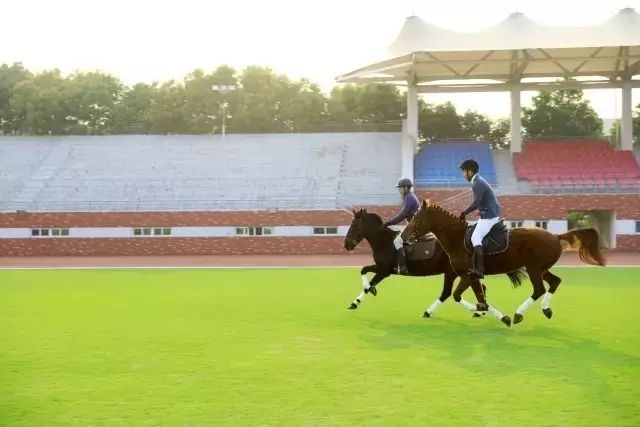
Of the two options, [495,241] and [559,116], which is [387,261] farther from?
[559,116]

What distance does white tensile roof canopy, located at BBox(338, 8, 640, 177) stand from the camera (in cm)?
3809

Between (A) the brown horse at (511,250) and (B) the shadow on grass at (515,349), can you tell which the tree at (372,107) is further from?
(B) the shadow on grass at (515,349)

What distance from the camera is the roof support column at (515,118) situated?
42375 millimetres

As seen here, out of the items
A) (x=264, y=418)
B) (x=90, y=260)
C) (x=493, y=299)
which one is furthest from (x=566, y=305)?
(x=90, y=260)

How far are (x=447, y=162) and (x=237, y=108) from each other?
21490mm

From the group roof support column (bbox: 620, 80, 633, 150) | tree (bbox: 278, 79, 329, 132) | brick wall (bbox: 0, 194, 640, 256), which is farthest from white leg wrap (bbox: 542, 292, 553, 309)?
tree (bbox: 278, 79, 329, 132)

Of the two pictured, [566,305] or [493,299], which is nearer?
[566,305]

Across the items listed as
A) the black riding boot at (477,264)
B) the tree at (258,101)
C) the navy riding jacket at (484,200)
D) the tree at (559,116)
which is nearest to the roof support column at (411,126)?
the tree at (559,116)

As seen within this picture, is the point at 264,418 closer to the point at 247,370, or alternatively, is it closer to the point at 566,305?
the point at 247,370

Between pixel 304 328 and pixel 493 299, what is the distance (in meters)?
6.09

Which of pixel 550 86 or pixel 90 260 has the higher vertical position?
pixel 550 86

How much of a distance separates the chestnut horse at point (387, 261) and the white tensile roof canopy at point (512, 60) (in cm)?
2551

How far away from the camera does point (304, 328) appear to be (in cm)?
1166

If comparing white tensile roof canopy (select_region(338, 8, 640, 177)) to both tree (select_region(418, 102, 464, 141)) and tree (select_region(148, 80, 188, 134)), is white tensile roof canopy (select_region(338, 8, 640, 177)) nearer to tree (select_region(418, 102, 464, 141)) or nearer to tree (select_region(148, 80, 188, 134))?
tree (select_region(418, 102, 464, 141))
